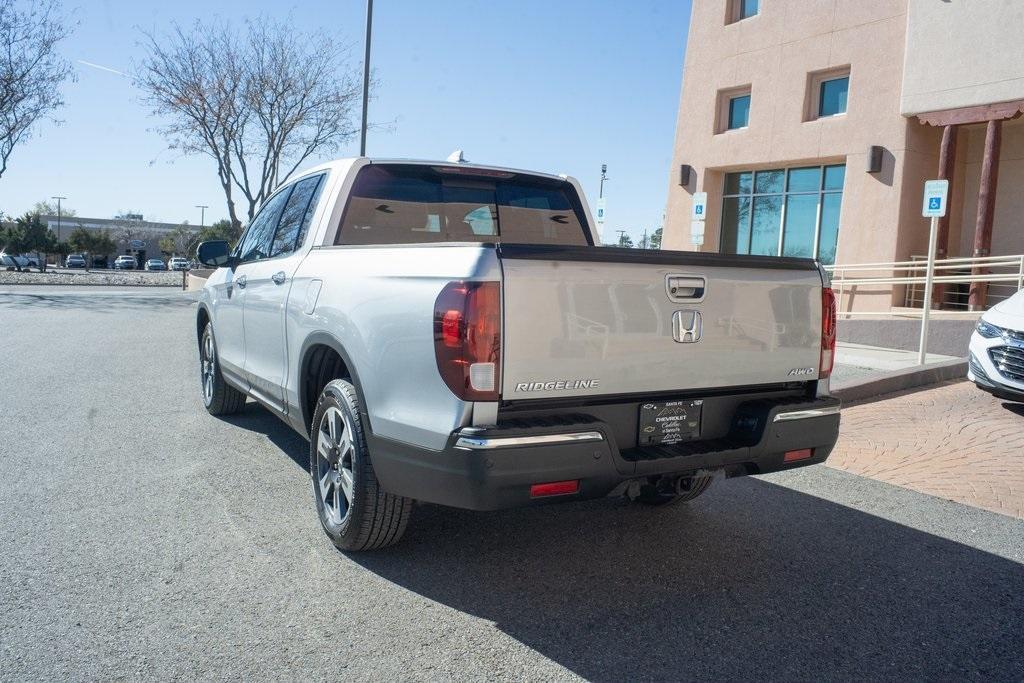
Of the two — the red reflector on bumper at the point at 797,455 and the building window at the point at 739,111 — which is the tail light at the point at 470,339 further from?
the building window at the point at 739,111

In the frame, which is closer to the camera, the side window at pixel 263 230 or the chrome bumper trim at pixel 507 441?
the chrome bumper trim at pixel 507 441

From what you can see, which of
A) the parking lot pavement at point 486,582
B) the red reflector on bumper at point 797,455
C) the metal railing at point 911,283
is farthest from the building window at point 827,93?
the red reflector on bumper at point 797,455

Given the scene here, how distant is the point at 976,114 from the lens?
51.1ft

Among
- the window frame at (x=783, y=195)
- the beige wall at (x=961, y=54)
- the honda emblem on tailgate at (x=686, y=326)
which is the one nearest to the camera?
the honda emblem on tailgate at (x=686, y=326)

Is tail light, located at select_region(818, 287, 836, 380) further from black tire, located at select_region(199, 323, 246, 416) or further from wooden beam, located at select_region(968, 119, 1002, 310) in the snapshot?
wooden beam, located at select_region(968, 119, 1002, 310)

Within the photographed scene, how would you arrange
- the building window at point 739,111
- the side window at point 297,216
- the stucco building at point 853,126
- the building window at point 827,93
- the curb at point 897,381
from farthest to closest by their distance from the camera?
the building window at point 739,111 < the building window at point 827,93 < the stucco building at point 853,126 < the curb at point 897,381 < the side window at point 297,216

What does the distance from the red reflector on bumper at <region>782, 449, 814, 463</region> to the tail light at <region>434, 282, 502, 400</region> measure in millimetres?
1524

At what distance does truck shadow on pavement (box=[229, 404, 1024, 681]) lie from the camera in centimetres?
302

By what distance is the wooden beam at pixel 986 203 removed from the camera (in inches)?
610

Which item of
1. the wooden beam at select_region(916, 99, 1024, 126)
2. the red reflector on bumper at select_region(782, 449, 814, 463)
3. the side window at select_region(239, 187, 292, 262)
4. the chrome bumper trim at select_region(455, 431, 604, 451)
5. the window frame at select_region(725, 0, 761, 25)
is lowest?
the red reflector on bumper at select_region(782, 449, 814, 463)

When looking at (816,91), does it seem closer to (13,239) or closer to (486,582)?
(486,582)

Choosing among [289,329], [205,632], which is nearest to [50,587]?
[205,632]

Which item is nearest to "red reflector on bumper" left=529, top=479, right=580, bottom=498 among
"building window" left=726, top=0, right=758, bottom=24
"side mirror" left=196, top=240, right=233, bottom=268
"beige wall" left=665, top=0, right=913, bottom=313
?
"side mirror" left=196, top=240, right=233, bottom=268

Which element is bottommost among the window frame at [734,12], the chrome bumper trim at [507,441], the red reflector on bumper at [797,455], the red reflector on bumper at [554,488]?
the red reflector on bumper at [554,488]
